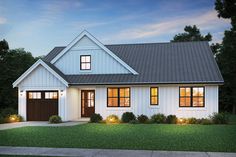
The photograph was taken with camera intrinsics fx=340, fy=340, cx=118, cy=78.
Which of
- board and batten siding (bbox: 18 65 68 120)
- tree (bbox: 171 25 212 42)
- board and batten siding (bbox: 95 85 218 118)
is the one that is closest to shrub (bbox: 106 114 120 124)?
board and batten siding (bbox: 95 85 218 118)

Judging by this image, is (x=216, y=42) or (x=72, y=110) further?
(x=216, y=42)

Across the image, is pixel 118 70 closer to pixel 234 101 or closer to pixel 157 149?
pixel 157 149

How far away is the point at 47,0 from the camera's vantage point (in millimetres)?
22094

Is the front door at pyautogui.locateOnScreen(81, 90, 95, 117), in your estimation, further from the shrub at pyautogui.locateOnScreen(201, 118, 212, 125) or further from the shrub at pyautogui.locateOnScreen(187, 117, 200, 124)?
the shrub at pyautogui.locateOnScreen(201, 118, 212, 125)

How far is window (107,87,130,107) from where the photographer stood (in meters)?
26.5

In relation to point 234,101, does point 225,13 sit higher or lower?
higher

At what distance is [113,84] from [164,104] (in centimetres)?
415

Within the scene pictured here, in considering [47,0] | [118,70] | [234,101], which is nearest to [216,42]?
[234,101]

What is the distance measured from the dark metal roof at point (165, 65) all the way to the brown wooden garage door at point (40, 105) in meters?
2.20

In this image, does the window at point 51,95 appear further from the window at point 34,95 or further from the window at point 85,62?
the window at point 85,62

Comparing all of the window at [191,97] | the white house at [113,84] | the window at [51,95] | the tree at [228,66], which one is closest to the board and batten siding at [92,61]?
the white house at [113,84]

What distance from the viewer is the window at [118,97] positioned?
87.0 feet

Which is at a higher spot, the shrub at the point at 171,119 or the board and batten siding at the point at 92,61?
the board and batten siding at the point at 92,61

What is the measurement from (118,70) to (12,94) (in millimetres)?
20209
